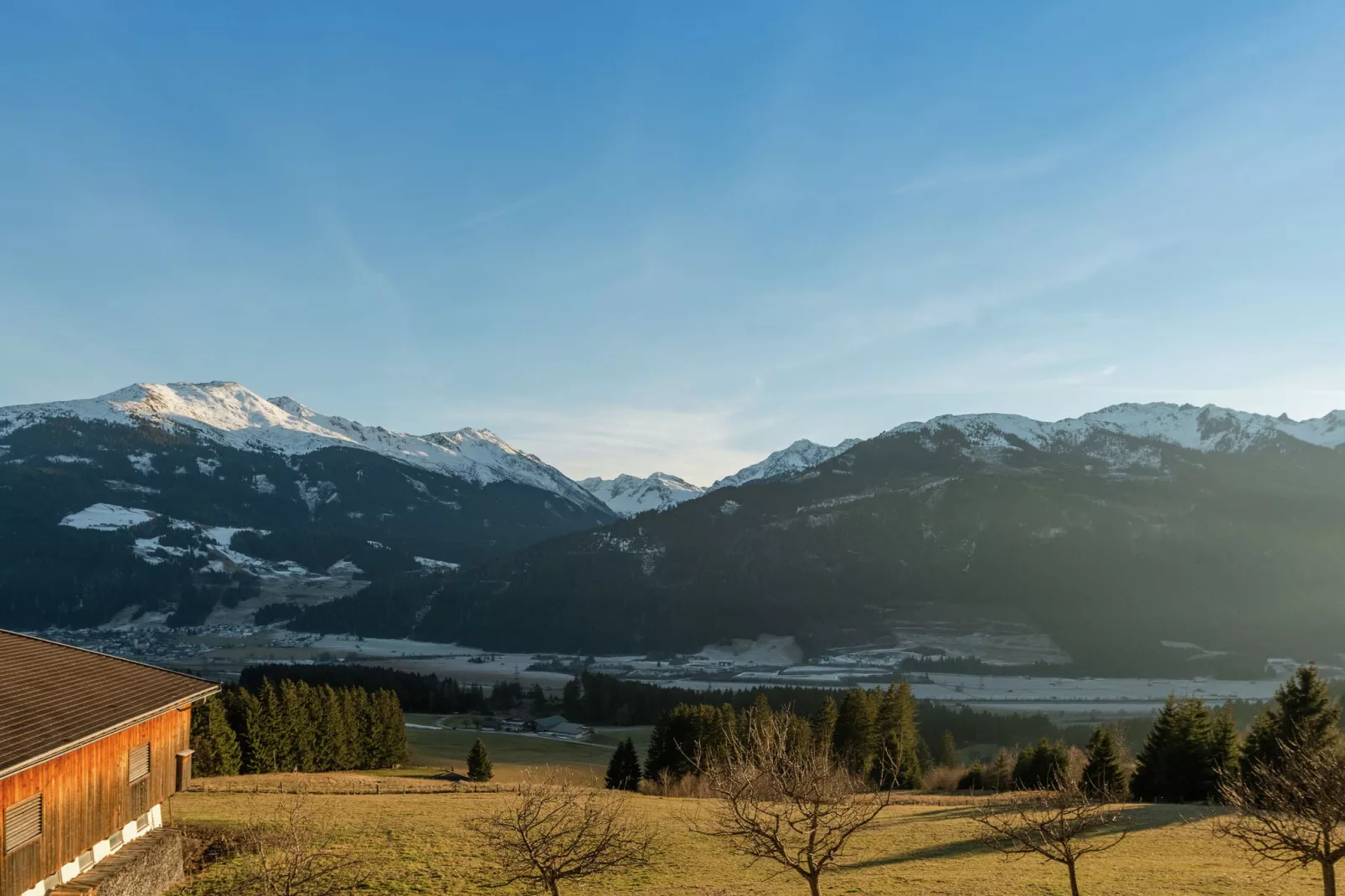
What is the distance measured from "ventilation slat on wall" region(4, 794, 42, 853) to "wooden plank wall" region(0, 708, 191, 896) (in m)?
0.16

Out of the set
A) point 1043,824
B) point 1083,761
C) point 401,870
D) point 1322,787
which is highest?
point 1322,787

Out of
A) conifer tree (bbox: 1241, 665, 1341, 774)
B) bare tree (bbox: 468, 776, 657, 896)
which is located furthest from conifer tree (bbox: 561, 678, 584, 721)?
bare tree (bbox: 468, 776, 657, 896)

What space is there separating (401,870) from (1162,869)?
28.7m

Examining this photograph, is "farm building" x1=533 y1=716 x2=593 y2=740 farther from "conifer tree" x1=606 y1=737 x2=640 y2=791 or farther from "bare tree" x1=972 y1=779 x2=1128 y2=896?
"bare tree" x1=972 y1=779 x2=1128 y2=896

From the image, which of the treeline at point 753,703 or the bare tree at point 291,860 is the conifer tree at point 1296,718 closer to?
the bare tree at point 291,860

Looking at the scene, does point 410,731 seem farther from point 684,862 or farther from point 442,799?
point 684,862

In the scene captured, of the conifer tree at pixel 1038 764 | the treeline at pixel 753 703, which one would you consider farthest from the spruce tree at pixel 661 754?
the treeline at pixel 753 703

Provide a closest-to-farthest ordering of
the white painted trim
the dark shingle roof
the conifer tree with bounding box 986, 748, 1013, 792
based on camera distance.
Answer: the dark shingle roof → the white painted trim → the conifer tree with bounding box 986, 748, 1013, 792

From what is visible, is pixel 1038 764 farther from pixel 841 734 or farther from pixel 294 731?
pixel 294 731

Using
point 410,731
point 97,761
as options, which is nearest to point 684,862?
point 97,761

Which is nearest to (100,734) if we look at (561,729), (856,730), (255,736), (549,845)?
(549,845)

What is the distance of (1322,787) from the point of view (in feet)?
65.6

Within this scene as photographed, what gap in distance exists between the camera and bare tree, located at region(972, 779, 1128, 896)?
76.8ft

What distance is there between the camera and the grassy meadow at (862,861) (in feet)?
96.0
